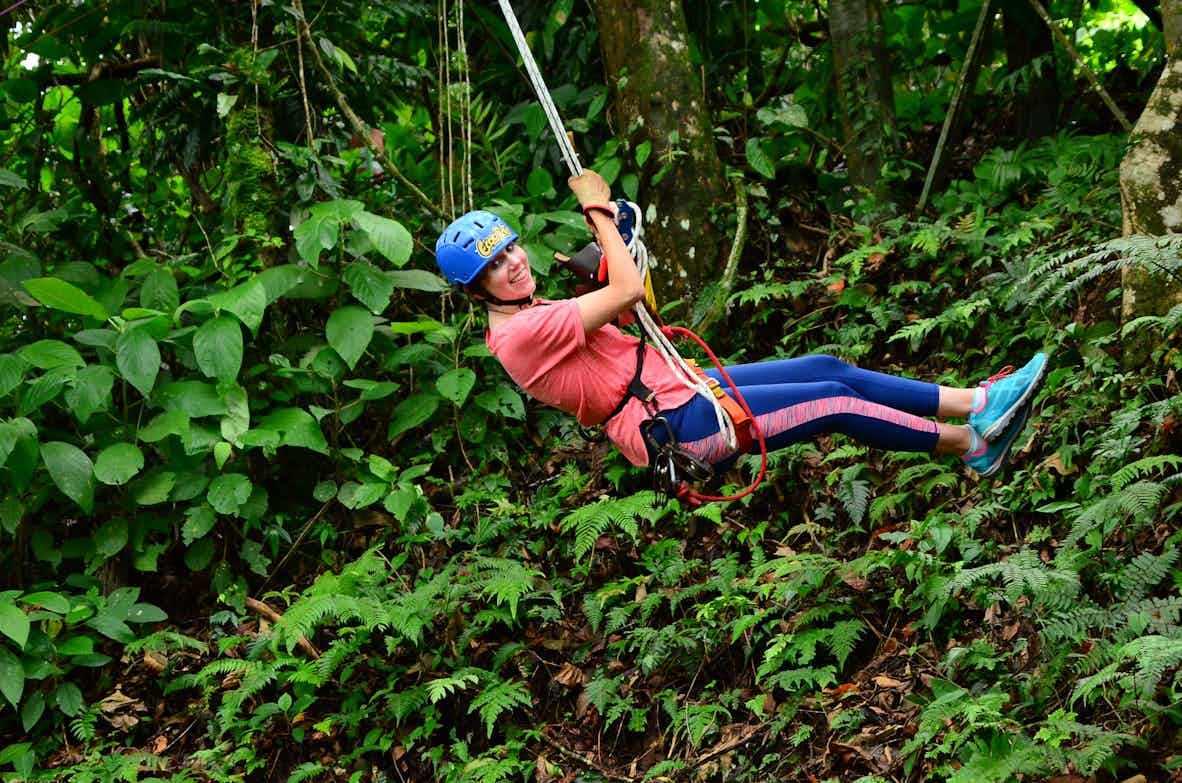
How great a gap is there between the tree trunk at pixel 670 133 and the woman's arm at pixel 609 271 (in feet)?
9.64

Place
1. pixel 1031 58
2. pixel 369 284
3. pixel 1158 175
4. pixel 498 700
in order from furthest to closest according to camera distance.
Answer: pixel 1031 58 < pixel 369 284 < pixel 498 700 < pixel 1158 175

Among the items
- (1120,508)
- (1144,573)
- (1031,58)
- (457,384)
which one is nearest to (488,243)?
(457,384)

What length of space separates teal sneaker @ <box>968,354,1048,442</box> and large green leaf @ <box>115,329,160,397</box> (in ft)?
14.4

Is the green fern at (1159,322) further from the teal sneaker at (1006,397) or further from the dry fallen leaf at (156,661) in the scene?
the dry fallen leaf at (156,661)

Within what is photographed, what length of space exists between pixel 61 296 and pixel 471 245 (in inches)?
126

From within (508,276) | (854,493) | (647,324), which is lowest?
(854,493)

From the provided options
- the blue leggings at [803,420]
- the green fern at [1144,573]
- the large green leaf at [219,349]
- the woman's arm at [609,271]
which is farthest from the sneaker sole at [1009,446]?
the large green leaf at [219,349]

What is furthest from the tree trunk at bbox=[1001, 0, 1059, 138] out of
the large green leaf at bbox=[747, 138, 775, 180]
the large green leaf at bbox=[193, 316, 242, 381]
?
the large green leaf at bbox=[193, 316, 242, 381]

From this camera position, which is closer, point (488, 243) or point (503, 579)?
point (488, 243)

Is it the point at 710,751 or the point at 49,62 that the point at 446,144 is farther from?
the point at 710,751

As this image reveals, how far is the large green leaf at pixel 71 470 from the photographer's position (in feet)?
20.8

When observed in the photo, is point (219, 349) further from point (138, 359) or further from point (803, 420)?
point (803, 420)

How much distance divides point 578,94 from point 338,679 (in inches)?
169

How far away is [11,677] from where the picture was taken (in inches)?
242
